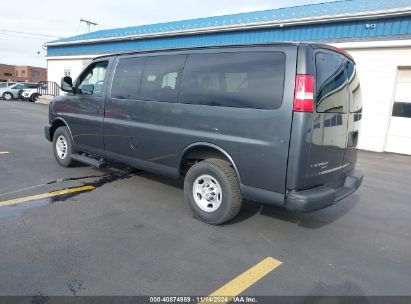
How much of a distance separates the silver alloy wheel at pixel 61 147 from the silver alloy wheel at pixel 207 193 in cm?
341

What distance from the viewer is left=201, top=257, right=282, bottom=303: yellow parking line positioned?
111 inches

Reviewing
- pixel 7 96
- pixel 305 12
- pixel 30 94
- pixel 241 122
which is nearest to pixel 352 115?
pixel 241 122

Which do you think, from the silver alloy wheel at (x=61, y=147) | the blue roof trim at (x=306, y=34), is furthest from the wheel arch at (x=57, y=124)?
the blue roof trim at (x=306, y=34)

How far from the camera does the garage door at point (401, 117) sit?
1052cm

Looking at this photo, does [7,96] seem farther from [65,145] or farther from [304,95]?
[304,95]

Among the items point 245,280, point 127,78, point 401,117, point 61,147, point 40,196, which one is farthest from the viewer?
point 401,117

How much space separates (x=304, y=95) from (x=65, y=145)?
4.86 metres

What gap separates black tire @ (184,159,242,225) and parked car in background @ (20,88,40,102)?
28.9 metres

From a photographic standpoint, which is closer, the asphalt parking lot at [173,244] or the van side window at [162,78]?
the asphalt parking lot at [173,244]

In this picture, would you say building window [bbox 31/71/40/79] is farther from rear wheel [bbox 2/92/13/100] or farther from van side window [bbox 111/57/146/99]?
van side window [bbox 111/57/146/99]

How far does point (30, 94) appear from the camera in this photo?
29.0 m

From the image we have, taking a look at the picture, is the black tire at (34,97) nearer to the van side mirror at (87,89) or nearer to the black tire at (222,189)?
the van side mirror at (87,89)

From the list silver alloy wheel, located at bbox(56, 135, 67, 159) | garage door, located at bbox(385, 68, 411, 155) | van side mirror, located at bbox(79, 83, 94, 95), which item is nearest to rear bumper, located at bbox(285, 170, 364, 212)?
van side mirror, located at bbox(79, 83, 94, 95)

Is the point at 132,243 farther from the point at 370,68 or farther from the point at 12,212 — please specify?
the point at 370,68
